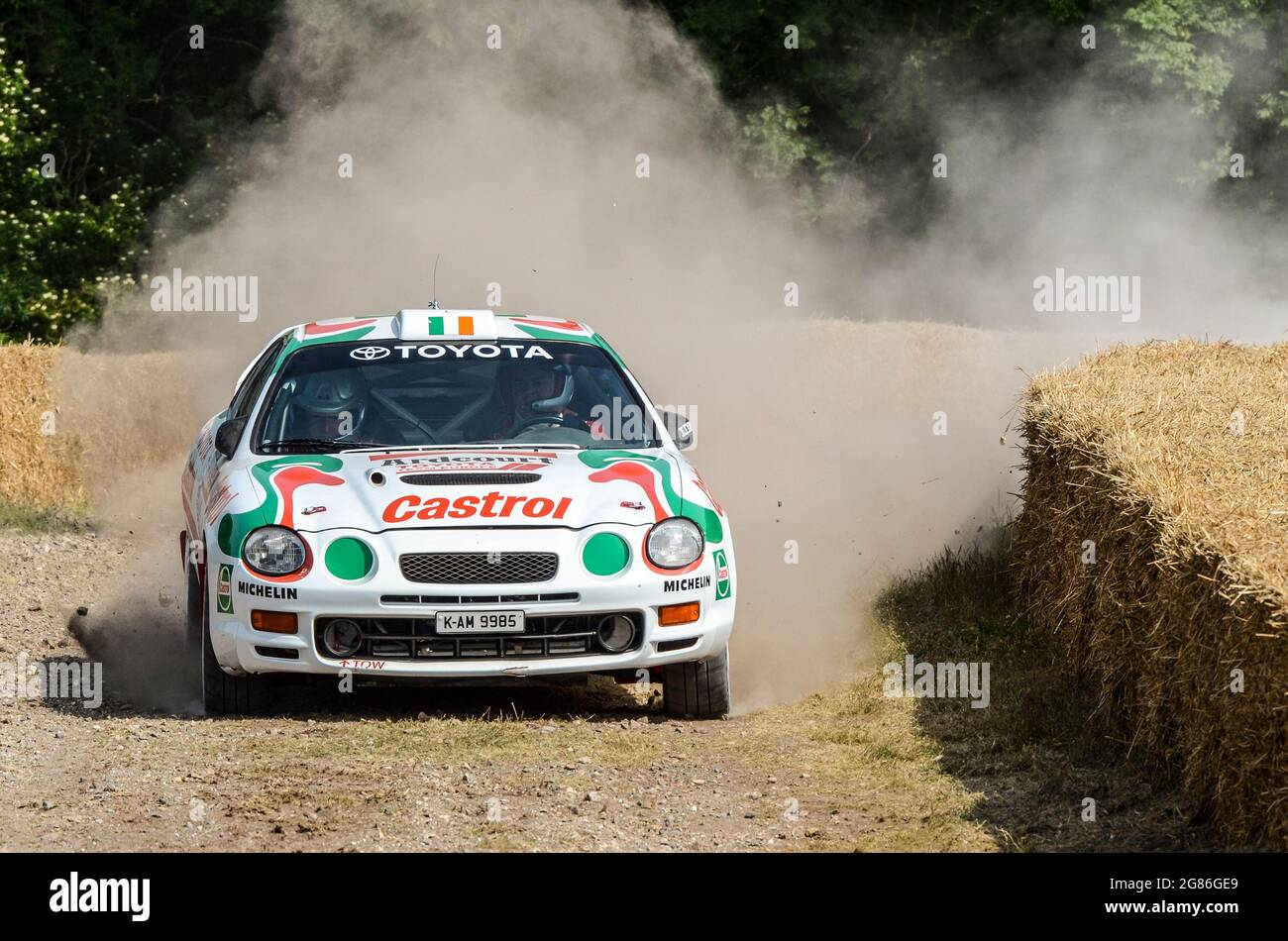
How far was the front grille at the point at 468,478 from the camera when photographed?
7.02 meters

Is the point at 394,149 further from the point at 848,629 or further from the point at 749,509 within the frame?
the point at 848,629

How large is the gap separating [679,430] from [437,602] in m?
Result: 1.75

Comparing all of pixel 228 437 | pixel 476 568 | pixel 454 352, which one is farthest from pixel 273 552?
pixel 454 352

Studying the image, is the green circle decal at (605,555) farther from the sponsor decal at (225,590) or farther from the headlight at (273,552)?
the sponsor decal at (225,590)

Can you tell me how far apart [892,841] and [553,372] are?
11.6 ft

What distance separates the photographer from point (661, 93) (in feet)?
87.5

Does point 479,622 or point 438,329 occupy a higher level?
point 438,329

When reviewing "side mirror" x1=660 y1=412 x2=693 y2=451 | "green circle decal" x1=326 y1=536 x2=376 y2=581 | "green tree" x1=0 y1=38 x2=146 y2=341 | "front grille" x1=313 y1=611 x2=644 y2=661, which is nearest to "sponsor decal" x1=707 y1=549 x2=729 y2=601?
"front grille" x1=313 y1=611 x2=644 y2=661

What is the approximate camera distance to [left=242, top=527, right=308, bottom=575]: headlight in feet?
22.3

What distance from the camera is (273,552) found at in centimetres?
681

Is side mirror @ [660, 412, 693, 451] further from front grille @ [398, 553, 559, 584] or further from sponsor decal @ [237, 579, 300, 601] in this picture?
sponsor decal @ [237, 579, 300, 601]

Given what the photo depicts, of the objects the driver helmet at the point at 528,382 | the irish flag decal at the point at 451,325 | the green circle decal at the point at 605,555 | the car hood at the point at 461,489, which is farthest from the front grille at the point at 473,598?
the irish flag decal at the point at 451,325

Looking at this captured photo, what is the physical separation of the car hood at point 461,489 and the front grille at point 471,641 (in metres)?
0.39

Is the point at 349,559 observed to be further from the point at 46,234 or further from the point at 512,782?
the point at 46,234
